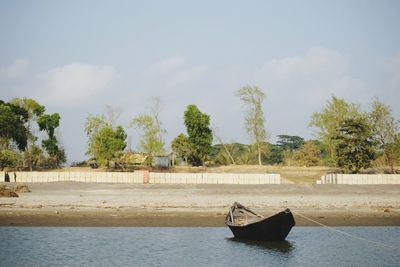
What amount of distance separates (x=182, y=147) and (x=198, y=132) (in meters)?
2.67

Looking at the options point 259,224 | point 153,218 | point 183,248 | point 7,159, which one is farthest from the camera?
point 7,159

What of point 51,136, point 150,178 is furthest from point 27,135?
point 150,178

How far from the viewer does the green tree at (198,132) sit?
67688 mm

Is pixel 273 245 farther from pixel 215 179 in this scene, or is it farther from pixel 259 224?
pixel 215 179

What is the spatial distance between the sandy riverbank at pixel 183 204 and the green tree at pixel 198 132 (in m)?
23.7

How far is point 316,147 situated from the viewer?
77688mm

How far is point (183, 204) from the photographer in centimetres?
3641

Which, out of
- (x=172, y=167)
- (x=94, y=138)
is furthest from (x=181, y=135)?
(x=94, y=138)

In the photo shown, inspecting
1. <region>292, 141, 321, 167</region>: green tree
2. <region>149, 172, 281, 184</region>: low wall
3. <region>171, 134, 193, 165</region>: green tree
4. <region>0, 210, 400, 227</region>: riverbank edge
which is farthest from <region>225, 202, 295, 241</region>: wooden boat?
<region>292, 141, 321, 167</region>: green tree

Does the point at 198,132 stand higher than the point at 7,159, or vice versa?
the point at 198,132

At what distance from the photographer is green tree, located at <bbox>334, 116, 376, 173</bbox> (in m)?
54.7

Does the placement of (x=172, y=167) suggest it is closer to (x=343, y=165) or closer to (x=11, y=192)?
(x=343, y=165)

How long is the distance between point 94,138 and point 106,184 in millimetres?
25320

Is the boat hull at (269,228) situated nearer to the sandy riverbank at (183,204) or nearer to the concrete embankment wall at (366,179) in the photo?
the sandy riverbank at (183,204)
